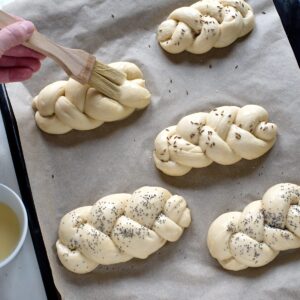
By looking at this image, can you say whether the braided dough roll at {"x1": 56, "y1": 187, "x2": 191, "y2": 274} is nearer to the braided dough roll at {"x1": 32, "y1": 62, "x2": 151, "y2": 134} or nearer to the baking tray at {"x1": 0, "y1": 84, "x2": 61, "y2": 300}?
the baking tray at {"x1": 0, "y1": 84, "x2": 61, "y2": 300}

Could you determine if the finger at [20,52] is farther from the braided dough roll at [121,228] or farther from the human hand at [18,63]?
the braided dough roll at [121,228]

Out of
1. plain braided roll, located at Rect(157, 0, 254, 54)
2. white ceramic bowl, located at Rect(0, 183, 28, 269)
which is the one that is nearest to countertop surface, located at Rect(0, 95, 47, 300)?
white ceramic bowl, located at Rect(0, 183, 28, 269)

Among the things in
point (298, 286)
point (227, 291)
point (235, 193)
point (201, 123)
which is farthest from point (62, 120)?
point (298, 286)

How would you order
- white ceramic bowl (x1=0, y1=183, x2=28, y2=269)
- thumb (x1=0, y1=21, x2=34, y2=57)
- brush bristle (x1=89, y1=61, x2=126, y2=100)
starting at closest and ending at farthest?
1. thumb (x1=0, y1=21, x2=34, y2=57)
2. white ceramic bowl (x1=0, y1=183, x2=28, y2=269)
3. brush bristle (x1=89, y1=61, x2=126, y2=100)

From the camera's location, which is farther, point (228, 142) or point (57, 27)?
point (57, 27)

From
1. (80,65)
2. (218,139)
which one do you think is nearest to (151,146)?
(218,139)

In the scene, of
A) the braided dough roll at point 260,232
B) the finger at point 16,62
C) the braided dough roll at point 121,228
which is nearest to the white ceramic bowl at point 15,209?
the braided dough roll at point 121,228

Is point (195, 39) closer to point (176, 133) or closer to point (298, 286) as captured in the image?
point (176, 133)
